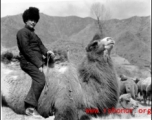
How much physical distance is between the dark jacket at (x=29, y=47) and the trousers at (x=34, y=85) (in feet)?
0.24

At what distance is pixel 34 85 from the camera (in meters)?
3.40

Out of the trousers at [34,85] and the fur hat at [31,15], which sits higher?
the fur hat at [31,15]

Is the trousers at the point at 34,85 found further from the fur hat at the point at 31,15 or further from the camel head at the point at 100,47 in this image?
the camel head at the point at 100,47

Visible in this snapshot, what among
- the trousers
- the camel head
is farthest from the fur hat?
the camel head

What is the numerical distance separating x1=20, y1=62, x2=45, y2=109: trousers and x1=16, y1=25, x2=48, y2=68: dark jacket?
0.07 meters

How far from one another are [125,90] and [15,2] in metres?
7.24

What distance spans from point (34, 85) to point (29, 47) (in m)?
0.55

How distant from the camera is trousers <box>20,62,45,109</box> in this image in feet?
11.0

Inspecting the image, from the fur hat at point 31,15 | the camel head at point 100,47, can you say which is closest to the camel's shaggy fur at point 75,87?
the camel head at point 100,47

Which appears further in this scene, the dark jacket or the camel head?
the camel head

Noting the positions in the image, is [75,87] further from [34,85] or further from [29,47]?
[29,47]

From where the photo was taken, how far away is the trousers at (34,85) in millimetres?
3357

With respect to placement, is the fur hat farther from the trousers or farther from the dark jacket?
the trousers

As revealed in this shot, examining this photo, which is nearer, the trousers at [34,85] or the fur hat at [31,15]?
the trousers at [34,85]
